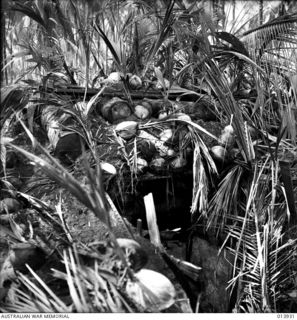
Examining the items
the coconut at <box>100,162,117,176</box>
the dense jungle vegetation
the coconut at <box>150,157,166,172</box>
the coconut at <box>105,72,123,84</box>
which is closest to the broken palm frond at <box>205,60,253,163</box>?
the dense jungle vegetation

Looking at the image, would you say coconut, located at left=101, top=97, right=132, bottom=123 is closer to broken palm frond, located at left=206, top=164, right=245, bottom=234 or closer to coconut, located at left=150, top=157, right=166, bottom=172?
coconut, located at left=150, top=157, right=166, bottom=172

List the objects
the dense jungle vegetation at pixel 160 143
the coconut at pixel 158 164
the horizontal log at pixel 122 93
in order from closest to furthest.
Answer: the dense jungle vegetation at pixel 160 143, the coconut at pixel 158 164, the horizontal log at pixel 122 93

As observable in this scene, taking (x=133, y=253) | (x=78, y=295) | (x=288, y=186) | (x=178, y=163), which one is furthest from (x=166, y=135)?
(x=78, y=295)

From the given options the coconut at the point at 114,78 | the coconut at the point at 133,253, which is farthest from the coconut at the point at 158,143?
the coconut at the point at 133,253

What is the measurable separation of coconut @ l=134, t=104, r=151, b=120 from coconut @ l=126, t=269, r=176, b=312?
106 cm

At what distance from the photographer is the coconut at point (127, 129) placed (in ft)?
7.76

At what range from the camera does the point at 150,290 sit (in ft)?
5.29

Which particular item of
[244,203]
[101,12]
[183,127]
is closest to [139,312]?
[244,203]

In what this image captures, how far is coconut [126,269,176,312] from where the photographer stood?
1.61 metres

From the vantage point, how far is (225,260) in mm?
2266

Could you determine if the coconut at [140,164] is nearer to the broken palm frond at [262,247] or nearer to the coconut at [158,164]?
the coconut at [158,164]

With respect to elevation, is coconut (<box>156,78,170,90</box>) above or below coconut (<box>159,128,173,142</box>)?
above

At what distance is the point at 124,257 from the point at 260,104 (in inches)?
47.9

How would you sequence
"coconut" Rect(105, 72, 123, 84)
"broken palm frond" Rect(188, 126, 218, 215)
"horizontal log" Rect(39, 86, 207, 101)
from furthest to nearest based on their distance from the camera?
"coconut" Rect(105, 72, 123, 84) → "horizontal log" Rect(39, 86, 207, 101) → "broken palm frond" Rect(188, 126, 218, 215)
